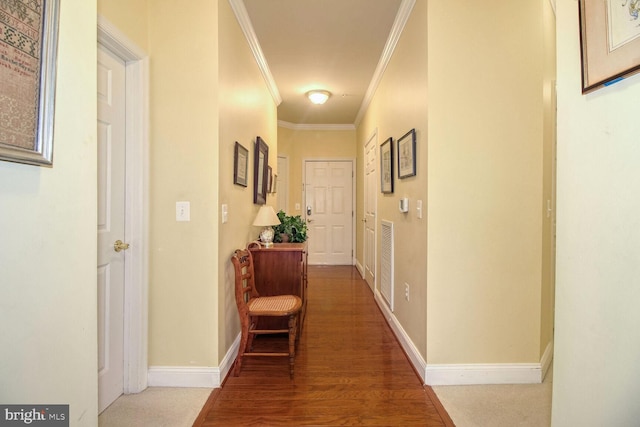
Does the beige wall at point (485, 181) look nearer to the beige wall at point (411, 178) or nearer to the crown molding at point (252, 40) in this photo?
the beige wall at point (411, 178)

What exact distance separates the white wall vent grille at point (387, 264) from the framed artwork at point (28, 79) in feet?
8.29

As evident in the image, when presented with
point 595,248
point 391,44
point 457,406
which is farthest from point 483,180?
point 391,44

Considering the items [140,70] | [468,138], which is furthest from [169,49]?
[468,138]

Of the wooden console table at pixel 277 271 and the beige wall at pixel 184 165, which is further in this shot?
the wooden console table at pixel 277 271

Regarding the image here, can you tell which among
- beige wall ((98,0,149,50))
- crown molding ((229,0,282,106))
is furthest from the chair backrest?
crown molding ((229,0,282,106))

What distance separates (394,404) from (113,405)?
1608 mm

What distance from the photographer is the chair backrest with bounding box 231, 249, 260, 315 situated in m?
2.03

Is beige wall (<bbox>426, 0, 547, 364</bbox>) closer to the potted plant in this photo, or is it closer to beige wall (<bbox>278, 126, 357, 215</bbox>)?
the potted plant

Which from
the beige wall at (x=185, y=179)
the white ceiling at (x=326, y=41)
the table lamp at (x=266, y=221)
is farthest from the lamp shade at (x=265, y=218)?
the white ceiling at (x=326, y=41)

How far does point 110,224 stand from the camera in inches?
65.6

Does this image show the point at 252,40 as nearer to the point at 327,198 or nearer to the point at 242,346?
the point at 242,346

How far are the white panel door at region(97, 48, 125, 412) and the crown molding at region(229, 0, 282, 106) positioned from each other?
38.4 inches

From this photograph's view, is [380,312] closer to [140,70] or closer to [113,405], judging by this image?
[113,405]

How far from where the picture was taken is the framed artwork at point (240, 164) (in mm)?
A: 2209
